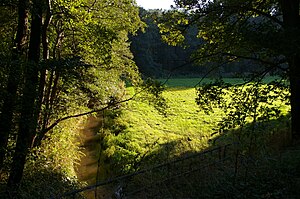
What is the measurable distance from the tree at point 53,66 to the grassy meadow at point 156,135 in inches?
88.8

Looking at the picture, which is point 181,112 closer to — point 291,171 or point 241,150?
point 241,150

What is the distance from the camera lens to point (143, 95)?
31.4ft

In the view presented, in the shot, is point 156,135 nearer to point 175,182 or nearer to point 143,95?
point 175,182

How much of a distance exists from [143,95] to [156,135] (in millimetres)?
9725

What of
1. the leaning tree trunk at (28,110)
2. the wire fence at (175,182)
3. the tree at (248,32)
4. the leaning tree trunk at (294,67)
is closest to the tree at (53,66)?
the leaning tree trunk at (28,110)

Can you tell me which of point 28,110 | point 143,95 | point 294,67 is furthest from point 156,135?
point 28,110

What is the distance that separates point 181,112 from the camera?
85.5 feet

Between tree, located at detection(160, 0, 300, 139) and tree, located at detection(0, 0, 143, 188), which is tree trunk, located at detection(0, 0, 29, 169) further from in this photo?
tree, located at detection(160, 0, 300, 139)

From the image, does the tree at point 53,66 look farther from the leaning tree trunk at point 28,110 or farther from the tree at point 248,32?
the tree at point 248,32

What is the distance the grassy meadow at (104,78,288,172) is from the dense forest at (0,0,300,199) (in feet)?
0.43

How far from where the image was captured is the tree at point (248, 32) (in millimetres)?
7312

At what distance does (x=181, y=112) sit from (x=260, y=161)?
55.6ft

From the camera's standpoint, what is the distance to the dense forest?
287 inches

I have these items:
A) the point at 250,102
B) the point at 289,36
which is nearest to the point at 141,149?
the point at 250,102
